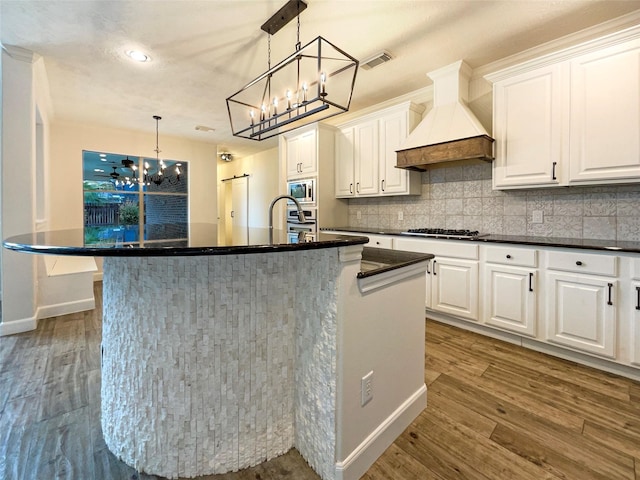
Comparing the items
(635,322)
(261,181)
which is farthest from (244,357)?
(261,181)

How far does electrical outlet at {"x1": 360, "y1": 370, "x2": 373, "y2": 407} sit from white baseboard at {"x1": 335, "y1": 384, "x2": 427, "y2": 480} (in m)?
0.18

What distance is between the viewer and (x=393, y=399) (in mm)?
1501

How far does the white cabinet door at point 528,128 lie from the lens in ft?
8.13

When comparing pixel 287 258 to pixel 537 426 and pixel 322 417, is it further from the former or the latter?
pixel 537 426

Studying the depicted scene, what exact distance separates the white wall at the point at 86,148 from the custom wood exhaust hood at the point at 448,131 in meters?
4.39

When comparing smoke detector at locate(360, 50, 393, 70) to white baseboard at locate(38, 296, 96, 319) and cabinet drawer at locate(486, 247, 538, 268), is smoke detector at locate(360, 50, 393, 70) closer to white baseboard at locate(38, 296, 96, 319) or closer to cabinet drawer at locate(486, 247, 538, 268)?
cabinet drawer at locate(486, 247, 538, 268)

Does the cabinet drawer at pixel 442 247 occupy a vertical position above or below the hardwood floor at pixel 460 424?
above

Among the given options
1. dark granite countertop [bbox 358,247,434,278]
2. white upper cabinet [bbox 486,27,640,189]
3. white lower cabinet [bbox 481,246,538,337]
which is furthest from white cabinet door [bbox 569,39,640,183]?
dark granite countertop [bbox 358,247,434,278]

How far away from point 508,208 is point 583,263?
38.4 inches

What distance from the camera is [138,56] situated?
2.85m

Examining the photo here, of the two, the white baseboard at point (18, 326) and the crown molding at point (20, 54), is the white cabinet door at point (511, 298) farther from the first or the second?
the crown molding at point (20, 54)

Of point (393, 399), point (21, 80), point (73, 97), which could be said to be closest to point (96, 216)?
point (73, 97)

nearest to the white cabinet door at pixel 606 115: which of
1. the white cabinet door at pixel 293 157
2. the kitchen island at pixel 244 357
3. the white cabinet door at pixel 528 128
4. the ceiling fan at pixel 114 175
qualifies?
the white cabinet door at pixel 528 128

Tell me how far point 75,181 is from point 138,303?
16.5ft
